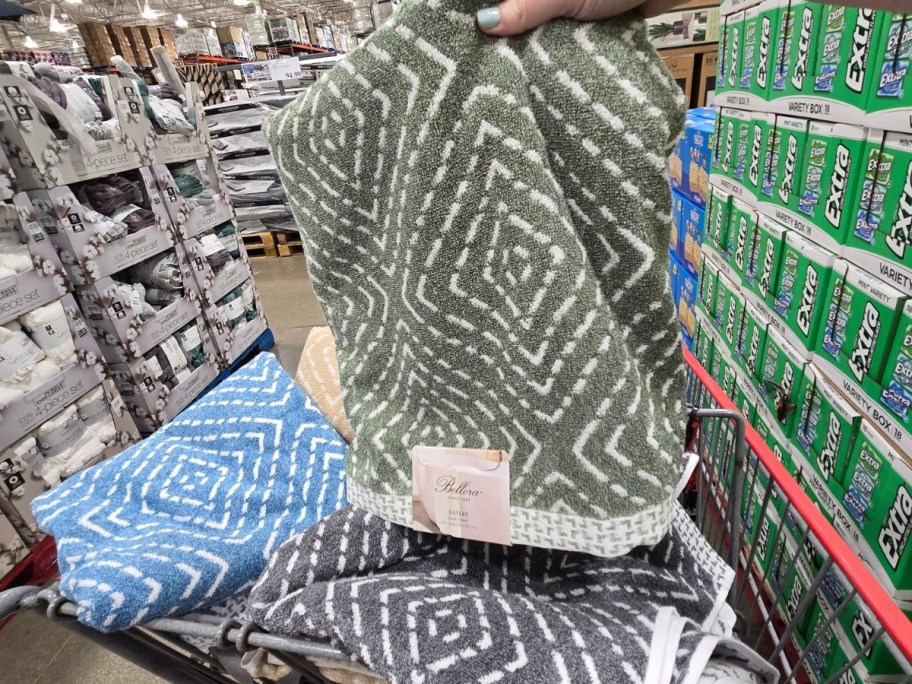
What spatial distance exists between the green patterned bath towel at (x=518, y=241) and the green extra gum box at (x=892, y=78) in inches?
17.1

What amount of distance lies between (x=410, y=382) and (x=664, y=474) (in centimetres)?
24

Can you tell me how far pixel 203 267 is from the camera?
7.44ft

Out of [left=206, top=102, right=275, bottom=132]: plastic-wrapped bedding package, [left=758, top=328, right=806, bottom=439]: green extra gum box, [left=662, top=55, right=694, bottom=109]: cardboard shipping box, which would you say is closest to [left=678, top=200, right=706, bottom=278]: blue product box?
[left=758, top=328, right=806, bottom=439]: green extra gum box

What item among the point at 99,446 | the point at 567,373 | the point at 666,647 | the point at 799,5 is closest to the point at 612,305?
the point at 567,373

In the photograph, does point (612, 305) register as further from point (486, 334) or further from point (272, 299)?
point (272, 299)

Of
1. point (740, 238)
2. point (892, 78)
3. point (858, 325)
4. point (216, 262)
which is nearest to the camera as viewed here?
point (892, 78)

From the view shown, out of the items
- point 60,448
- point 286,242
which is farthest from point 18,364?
point 286,242

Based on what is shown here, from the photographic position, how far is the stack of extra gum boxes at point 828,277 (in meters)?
0.64

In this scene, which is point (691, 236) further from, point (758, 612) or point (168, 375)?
point (168, 375)

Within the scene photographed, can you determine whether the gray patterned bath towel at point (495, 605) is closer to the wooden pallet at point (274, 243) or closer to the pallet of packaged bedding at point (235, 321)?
the pallet of packaged bedding at point (235, 321)

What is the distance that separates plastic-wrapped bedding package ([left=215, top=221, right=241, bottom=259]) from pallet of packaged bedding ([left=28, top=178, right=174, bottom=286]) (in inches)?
17.5

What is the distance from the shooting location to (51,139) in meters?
1.56

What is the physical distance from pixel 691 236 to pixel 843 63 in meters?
0.79

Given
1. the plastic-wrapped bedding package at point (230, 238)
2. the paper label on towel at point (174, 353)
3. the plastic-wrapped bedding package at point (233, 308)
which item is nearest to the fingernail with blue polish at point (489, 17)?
the paper label on towel at point (174, 353)
